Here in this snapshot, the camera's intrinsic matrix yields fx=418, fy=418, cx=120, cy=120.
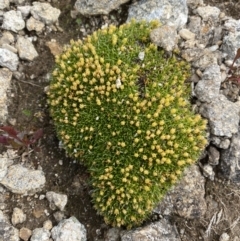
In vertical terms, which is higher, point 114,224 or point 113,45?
point 113,45

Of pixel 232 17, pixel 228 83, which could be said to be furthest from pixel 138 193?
pixel 232 17

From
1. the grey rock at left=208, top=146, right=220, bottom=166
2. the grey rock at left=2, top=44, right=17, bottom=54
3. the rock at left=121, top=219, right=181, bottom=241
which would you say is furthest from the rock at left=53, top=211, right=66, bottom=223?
the grey rock at left=2, top=44, right=17, bottom=54

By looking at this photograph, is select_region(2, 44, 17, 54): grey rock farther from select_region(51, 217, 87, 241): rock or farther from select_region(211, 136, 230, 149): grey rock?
select_region(211, 136, 230, 149): grey rock

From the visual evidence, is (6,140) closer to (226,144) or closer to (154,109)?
(154,109)

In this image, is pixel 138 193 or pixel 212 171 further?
pixel 212 171

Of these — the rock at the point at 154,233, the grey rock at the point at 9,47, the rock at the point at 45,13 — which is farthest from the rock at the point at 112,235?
the rock at the point at 45,13

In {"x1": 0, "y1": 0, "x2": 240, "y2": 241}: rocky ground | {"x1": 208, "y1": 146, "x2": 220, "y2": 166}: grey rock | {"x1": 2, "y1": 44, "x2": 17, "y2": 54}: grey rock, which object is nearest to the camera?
{"x1": 0, "y1": 0, "x2": 240, "y2": 241}: rocky ground

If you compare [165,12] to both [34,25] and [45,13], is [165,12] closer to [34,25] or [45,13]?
[45,13]

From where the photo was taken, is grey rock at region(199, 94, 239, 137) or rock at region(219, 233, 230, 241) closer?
rock at region(219, 233, 230, 241)
